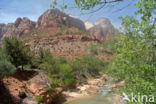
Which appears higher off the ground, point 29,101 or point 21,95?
point 21,95

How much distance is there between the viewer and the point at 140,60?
3.94 m

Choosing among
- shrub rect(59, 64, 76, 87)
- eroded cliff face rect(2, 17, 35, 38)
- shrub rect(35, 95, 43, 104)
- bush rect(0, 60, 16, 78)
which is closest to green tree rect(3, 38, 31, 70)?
bush rect(0, 60, 16, 78)

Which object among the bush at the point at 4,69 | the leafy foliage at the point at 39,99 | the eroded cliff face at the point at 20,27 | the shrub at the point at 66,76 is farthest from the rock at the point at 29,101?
the eroded cliff face at the point at 20,27

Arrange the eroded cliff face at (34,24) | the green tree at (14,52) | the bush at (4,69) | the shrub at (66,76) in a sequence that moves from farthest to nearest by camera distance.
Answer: the eroded cliff face at (34,24) → the shrub at (66,76) → the green tree at (14,52) → the bush at (4,69)

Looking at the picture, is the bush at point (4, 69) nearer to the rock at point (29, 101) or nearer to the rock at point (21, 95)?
the rock at point (21, 95)

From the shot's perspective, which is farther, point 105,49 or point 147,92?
point 105,49

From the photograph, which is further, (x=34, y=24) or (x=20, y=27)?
(x=34, y=24)

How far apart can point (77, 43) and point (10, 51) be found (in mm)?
51324

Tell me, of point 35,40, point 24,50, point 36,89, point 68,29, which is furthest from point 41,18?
point 36,89

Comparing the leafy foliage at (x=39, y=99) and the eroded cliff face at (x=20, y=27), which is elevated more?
the eroded cliff face at (x=20, y=27)

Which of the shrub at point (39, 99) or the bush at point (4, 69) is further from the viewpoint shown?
the bush at point (4, 69)

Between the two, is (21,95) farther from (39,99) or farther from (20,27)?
(20,27)

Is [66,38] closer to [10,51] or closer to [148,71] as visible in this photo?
[10,51]

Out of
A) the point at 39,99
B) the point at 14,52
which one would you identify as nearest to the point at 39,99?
the point at 39,99
